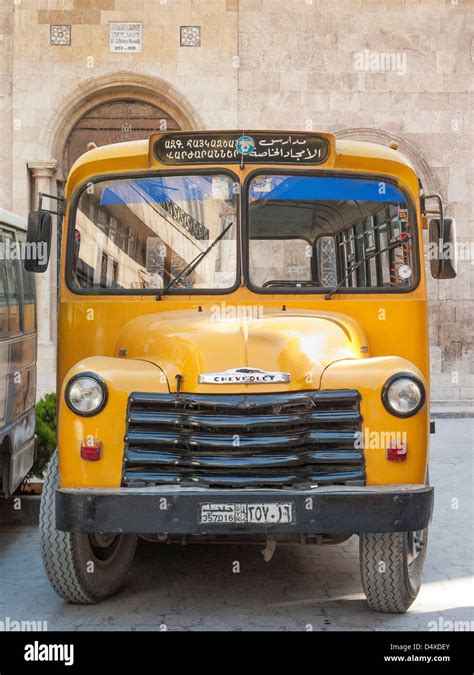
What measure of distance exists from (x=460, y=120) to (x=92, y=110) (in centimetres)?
626

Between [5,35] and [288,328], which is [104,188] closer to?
[288,328]

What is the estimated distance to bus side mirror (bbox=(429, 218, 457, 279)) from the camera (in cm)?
673

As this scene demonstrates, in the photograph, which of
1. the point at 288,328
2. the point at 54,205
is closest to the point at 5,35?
the point at 54,205

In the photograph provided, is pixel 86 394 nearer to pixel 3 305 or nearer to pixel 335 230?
pixel 335 230

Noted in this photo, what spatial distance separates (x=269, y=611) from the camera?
5938mm

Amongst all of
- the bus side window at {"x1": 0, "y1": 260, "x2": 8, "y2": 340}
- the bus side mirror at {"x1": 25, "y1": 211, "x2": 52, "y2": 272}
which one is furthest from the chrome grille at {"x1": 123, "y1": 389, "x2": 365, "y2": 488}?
the bus side window at {"x1": 0, "y1": 260, "x2": 8, "y2": 340}

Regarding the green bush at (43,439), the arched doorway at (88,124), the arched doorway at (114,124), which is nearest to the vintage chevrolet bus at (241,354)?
the green bush at (43,439)

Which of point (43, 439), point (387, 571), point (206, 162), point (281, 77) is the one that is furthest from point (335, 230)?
point (281, 77)

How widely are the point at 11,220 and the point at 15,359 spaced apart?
117 centimetres

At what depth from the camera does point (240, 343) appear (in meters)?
5.67

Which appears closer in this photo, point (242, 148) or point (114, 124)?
point (242, 148)

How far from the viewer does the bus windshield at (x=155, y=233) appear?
6.34m

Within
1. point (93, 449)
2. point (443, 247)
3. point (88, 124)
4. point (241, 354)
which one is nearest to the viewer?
point (93, 449)

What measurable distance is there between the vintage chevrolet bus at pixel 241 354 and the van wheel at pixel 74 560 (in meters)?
0.01
